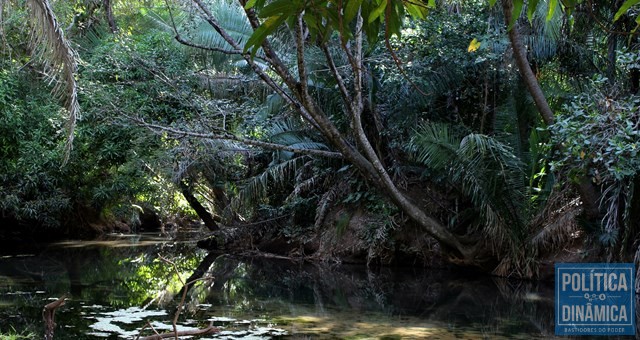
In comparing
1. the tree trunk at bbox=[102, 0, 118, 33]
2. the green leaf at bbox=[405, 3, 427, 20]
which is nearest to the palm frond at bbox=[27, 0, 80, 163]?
the green leaf at bbox=[405, 3, 427, 20]

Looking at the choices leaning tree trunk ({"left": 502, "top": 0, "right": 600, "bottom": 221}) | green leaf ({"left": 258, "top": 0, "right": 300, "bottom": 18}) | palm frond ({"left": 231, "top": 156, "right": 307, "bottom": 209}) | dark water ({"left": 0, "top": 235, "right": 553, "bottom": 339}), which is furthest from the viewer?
palm frond ({"left": 231, "top": 156, "right": 307, "bottom": 209})

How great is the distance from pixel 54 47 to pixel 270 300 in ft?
14.7

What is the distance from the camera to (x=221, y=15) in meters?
15.0

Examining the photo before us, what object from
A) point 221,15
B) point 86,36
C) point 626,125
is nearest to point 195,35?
point 221,15

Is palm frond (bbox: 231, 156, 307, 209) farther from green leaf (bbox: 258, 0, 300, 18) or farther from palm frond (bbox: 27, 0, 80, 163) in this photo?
green leaf (bbox: 258, 0, 300, 18)

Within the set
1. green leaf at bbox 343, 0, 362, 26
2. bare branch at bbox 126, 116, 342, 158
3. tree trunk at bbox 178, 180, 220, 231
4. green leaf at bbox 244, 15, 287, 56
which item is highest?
bare branch at bbox 126, 116, 342, 158

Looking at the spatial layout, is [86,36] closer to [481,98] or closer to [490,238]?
[481,98]

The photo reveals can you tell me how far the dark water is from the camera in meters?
7.71

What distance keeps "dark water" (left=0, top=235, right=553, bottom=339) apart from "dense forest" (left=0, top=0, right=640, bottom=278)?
40.4 inches

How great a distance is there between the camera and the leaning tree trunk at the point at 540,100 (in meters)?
10.1

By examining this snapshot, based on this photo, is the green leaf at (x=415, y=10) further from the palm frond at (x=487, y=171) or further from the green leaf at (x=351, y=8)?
the palm frond at (x=487, y=171)

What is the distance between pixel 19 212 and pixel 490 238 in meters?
10.9
